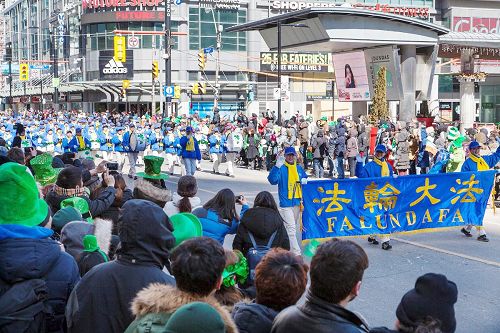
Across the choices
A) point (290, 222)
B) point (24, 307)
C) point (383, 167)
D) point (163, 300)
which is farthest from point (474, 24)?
point (163, 300)

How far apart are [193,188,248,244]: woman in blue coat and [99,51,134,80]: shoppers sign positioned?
194ft

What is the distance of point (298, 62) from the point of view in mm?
69625

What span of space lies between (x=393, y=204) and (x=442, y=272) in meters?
1.81

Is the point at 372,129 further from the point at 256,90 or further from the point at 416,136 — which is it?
the point at 256,90

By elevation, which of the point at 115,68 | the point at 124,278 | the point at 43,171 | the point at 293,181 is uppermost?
the point at 115,68

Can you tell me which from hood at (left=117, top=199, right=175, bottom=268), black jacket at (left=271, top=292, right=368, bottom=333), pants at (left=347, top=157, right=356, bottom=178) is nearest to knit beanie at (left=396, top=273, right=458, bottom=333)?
black jacket at (left=271, top=292, right=368, bottom=333)

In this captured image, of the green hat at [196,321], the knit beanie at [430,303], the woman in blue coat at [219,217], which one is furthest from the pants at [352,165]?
the green hat at [196,321]

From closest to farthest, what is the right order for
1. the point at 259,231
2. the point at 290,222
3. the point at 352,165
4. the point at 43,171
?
the point at 259,231 → the point at 43,171 → the point at 290,222 → the point at 352,165

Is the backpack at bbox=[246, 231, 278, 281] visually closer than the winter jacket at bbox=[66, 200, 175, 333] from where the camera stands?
No

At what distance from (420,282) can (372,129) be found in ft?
68.6

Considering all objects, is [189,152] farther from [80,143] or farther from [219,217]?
[219,217]

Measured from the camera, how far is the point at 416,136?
2266cm

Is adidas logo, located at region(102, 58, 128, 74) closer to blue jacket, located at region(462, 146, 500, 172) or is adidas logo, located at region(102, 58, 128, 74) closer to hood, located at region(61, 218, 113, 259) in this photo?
blue jacket, located at region(462, 146, 500, 172)

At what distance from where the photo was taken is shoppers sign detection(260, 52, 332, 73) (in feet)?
222
